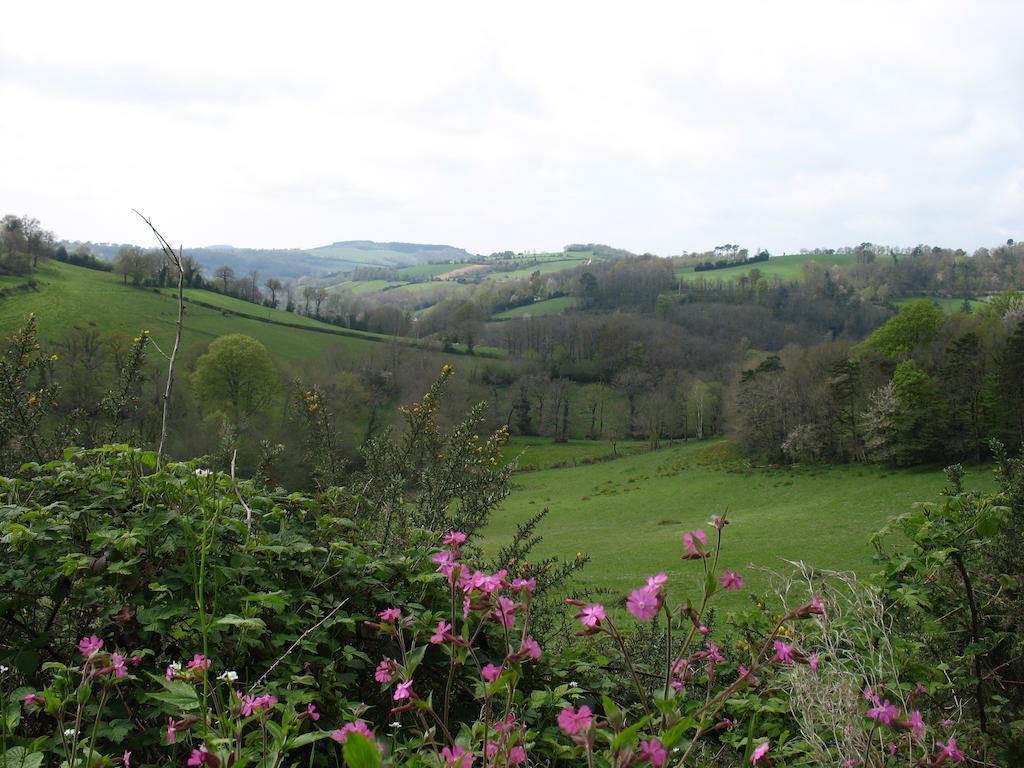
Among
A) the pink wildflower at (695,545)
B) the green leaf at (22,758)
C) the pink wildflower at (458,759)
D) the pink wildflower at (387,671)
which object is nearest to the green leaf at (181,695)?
the green leaf at (22,758)

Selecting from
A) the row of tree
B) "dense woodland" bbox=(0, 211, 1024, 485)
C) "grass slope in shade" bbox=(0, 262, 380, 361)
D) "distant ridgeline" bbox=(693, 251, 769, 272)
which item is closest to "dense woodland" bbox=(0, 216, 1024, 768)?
"dense woodland" bbox=(0, 211, 1024, 485)

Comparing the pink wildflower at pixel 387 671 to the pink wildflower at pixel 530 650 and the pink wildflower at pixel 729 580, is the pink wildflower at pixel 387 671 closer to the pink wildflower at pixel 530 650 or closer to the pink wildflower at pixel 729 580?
the pink wildflower at pixel 530 650

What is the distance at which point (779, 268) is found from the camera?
162 m

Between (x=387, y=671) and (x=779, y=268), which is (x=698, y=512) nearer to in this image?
(x=387, y=671)

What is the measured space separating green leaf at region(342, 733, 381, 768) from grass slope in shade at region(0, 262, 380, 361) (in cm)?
6274

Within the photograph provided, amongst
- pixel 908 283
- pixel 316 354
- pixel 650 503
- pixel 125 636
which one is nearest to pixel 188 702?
pixel 125 636

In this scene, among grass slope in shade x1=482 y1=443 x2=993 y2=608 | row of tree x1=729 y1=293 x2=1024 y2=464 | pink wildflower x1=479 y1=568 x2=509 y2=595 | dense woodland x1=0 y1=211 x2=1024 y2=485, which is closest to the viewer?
pink wildflower x1=479 y1=568 x2=509 y2=595

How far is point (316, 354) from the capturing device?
77.7 metres

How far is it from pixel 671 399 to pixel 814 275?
281 feet

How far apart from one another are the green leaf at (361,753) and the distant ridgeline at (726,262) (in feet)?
560

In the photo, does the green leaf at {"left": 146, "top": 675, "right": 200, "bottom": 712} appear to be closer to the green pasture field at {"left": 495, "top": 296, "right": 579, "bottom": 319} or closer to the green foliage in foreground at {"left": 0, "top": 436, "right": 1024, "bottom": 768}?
the green foliage in foreground at {"left": 0, "top": 436, "right": 1024, "bottom": 768}

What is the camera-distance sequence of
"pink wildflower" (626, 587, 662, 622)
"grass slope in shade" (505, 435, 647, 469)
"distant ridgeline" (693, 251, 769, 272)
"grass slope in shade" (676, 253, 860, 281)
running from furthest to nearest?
"distant ridgeline" (693, 251, 769, 272) < "grass slope in shade" (676, 253, 860, 281) < "grass slope in shade" (505, 435, 647, 469) < "pink wildflower" (626, 587, 662, 622)

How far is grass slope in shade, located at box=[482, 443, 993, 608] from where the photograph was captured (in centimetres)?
2611

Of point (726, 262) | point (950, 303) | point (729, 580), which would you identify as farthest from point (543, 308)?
point (729, 580)
